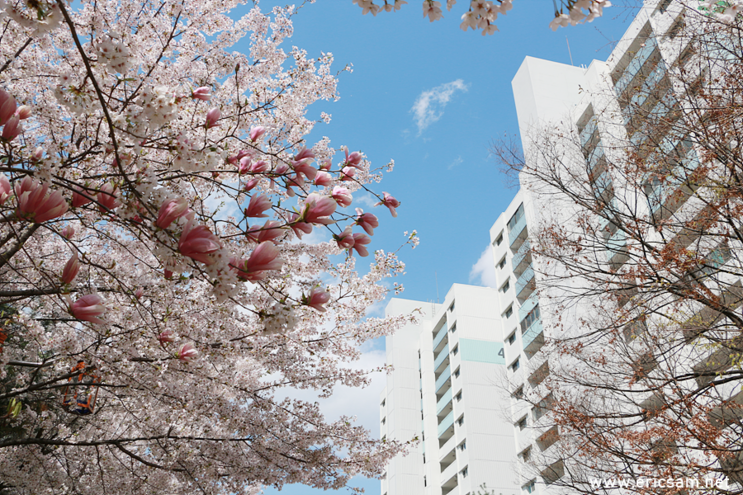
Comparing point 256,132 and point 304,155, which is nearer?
point 304,155

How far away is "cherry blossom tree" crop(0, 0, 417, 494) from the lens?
175cm

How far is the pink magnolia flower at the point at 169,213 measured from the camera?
148cm

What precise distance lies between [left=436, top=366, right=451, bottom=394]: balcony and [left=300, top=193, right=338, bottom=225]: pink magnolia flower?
110 ft

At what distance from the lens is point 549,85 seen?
23.8 meters

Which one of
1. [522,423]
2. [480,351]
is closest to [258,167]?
[522,423]

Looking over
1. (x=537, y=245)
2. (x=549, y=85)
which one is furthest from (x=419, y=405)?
(x=537, y=245)

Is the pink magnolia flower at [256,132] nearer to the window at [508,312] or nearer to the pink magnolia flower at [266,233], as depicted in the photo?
the pink magnolia flower at [266,233]

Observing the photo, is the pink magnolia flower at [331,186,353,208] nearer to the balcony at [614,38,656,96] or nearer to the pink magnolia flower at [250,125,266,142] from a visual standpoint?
the pink magnolia flower at [250,125,266,142]

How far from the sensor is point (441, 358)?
3569 cm

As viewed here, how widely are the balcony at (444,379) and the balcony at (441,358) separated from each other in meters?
0.74

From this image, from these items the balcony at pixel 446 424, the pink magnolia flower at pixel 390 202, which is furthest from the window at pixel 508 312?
the pink magnolia flower at pixel 390 202

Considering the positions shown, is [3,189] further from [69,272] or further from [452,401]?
[452,401]

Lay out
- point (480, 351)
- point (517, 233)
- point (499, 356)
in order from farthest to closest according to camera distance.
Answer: point (499, 356)
point (480, 351)
point (517, 233)

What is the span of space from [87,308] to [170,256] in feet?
1.18
